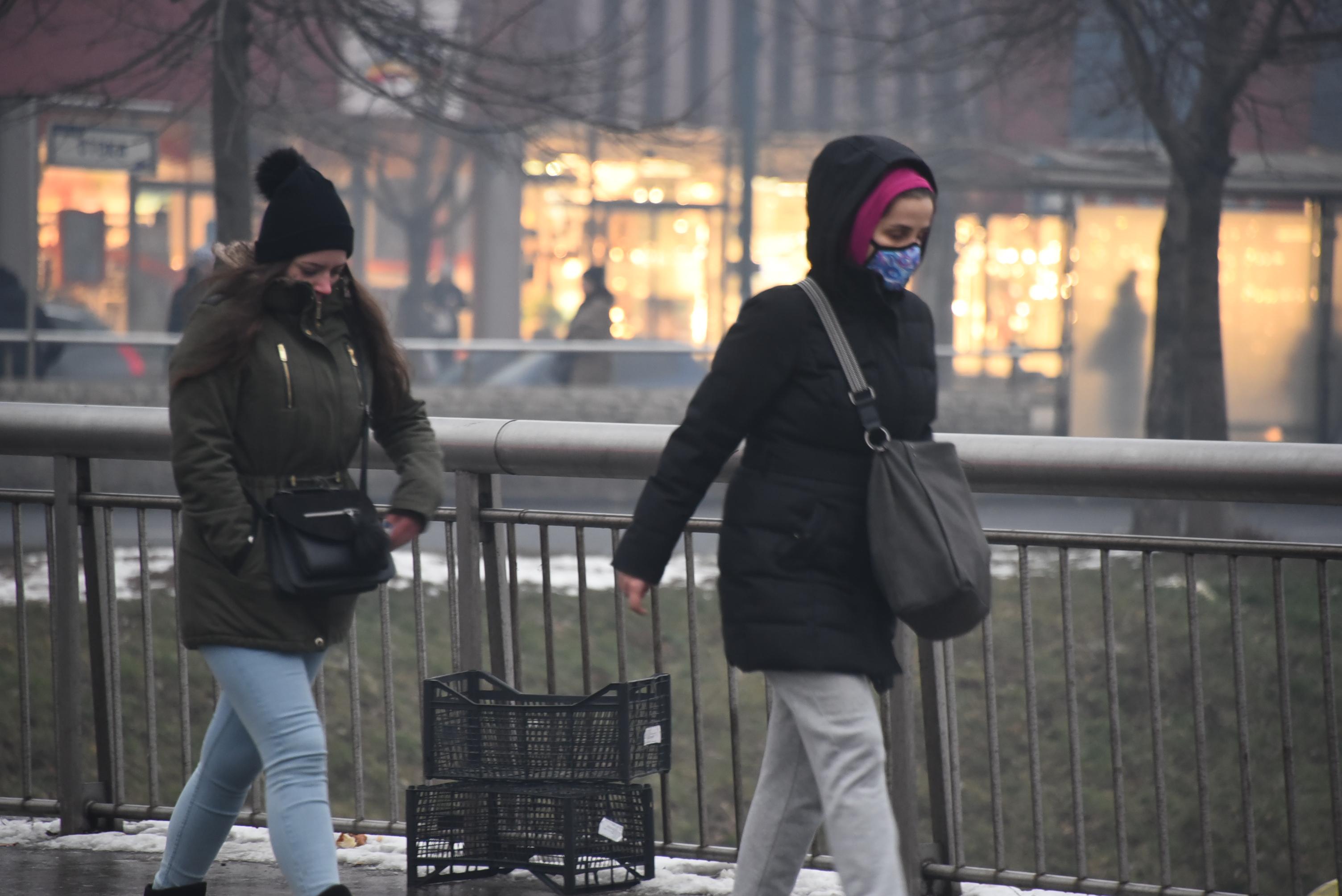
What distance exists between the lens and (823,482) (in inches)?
120

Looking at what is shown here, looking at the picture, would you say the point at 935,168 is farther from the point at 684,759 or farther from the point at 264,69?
the point at 684,759

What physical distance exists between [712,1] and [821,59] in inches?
442

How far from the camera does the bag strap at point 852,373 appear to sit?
300 centimetres

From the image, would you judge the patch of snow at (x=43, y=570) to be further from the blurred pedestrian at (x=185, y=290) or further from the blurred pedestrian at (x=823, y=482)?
the blurred pedestrian at (x=185, y=290)

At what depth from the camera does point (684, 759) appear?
846 cm

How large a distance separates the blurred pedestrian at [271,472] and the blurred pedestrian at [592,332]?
44.1 feet

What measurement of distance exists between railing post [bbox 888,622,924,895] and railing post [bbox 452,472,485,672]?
1.14 meters

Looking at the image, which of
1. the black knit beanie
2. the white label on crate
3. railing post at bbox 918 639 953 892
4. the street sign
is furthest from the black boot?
the street sign

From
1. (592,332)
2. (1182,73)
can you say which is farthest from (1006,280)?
(1182,73)

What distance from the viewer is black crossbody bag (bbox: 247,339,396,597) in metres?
3.19

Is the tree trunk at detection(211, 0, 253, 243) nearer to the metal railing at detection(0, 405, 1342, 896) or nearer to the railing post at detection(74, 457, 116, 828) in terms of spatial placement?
the metal railing at detection(0, 405, 1342, 896)

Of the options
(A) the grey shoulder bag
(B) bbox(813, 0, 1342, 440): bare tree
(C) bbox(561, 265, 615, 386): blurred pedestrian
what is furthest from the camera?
(C) bbox(561, 265, 615, 386): blurred pedestrian

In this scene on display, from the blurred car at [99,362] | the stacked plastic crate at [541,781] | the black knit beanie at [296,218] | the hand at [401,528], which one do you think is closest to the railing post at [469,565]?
the stacked plastic crate at [541,781]

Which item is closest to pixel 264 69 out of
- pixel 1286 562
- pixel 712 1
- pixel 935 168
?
pixel 1286 562
